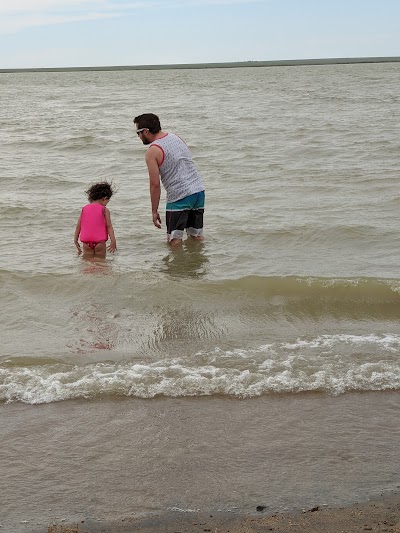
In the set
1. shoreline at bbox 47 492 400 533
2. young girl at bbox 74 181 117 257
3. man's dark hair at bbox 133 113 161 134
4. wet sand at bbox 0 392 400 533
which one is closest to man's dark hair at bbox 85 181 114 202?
young girl at bbox 74 181 117 257

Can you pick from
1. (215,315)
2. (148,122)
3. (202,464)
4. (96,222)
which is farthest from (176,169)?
(202,464)

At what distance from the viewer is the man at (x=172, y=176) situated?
7495mm

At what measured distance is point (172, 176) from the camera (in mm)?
7730

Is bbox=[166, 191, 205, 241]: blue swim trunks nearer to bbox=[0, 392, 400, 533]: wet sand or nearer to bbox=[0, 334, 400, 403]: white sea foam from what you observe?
bbox=[0, 334, 400, 403]: white sea foam

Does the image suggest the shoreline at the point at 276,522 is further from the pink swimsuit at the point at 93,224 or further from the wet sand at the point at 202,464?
the pink swimsuit at the point at 93,224

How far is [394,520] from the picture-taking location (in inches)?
125

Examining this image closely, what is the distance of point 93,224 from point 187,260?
1.05m

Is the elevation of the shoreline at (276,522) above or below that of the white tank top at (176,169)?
below

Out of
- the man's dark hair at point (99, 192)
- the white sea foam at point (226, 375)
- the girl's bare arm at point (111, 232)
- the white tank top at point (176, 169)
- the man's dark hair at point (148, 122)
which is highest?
the man's dark hair at point (148, 122)

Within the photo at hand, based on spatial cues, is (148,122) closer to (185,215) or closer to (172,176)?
(172,176)

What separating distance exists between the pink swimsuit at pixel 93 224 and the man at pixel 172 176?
0.68 meters

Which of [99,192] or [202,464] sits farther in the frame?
[99,192]

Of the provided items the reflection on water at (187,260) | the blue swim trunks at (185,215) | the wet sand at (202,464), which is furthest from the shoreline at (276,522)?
the blue swim trunks at (185,215)

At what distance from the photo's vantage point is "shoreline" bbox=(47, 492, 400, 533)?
3.15 metres
